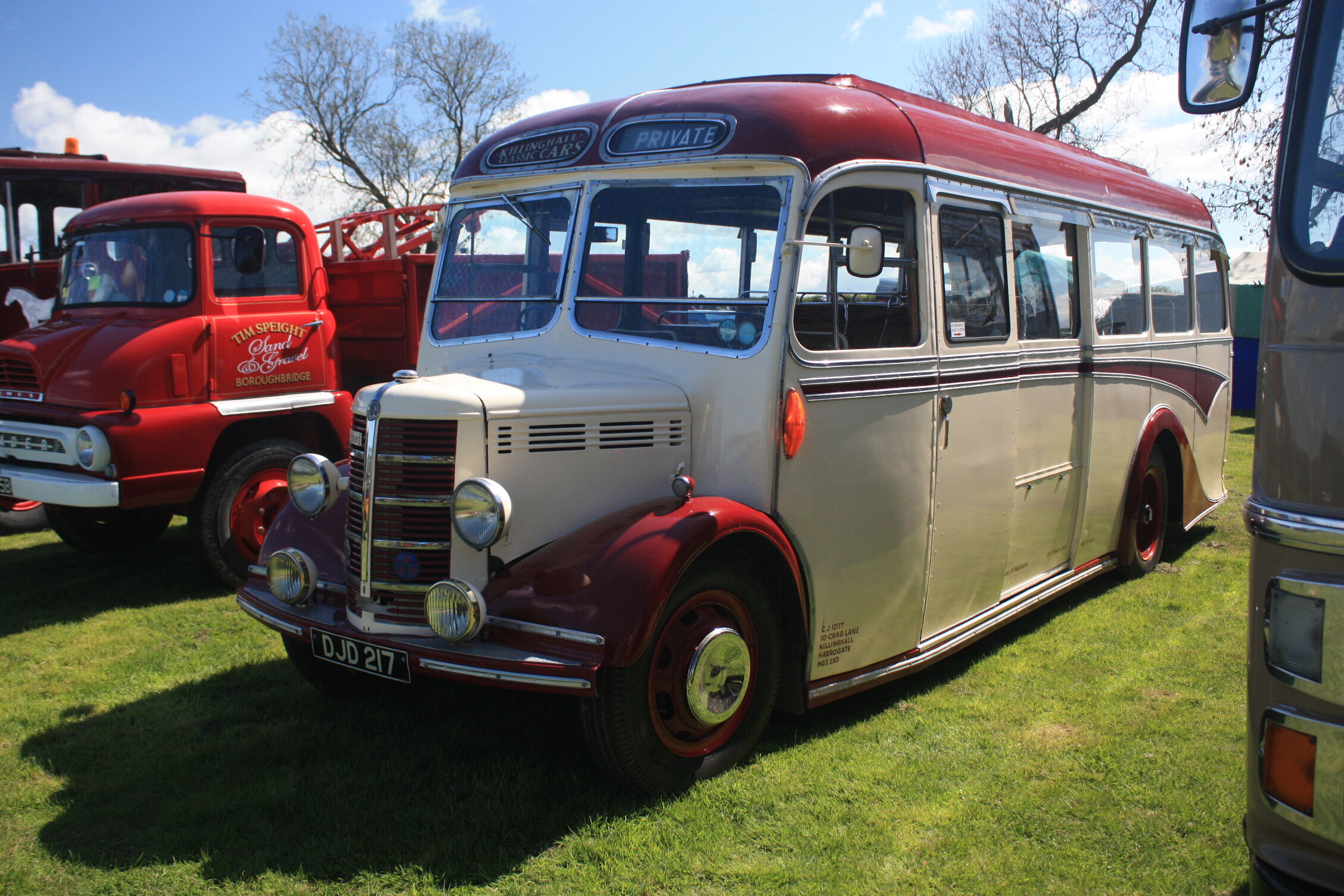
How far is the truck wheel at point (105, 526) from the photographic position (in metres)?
7.15

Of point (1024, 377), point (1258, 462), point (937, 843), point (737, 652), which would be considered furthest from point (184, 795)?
point (1024, 377)

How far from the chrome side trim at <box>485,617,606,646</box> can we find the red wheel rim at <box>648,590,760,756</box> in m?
0.35

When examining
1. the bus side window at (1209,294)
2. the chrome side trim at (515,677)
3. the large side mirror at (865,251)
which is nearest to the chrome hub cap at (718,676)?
the chrome side trim at (515,677)

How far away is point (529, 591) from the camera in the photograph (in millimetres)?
3441

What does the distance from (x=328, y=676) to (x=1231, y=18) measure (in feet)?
13.6

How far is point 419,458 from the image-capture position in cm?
350

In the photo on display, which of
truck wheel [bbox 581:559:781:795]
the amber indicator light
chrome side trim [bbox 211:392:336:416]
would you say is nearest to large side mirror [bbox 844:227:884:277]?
truck wheel [bbox 581:559:781:795]

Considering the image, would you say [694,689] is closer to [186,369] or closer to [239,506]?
[239,506]

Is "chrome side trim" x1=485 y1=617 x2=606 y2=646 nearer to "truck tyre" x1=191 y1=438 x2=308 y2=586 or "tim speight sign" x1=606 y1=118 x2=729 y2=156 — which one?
"tim speight sign" x1=606 y1=118 x2=729 y2=156

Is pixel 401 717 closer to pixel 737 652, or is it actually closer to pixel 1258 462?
pixel 737 652

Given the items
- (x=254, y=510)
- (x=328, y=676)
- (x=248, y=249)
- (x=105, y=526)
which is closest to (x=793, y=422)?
(x=328, y=676)

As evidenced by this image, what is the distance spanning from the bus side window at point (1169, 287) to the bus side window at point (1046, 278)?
122 centimetres

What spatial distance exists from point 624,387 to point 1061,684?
2622 millimetres

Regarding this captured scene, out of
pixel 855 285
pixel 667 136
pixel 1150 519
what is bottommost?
pixel 1150 519
